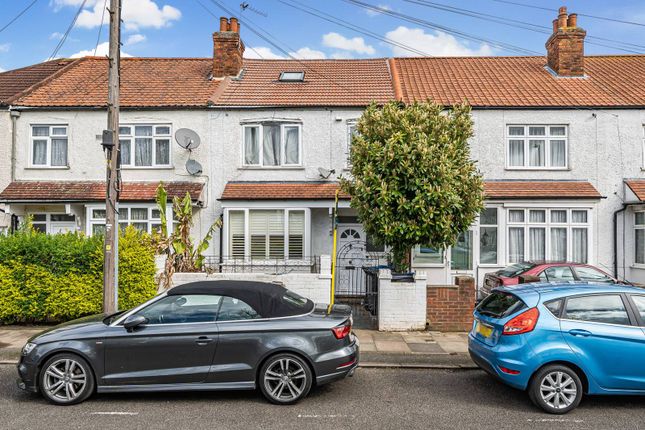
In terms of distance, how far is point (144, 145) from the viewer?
604 inches

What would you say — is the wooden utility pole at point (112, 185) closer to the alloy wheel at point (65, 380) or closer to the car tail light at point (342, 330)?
the alloy wheel at point (65, 380)

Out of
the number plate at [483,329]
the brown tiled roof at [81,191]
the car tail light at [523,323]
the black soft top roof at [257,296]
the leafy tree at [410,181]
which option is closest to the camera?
the car tail light at [523,323]

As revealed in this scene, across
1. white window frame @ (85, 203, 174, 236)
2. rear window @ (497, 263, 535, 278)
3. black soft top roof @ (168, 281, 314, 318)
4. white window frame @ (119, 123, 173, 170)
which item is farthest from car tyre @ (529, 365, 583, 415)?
white window frame @ (119, 123, 173, 170)

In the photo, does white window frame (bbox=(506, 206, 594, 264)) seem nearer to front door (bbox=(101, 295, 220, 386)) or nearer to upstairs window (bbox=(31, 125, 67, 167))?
front door (bbox=(101, 295, 220, 386))

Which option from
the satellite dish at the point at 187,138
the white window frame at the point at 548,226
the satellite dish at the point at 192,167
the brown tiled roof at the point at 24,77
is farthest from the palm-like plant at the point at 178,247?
the white window frame at the point at 548,226

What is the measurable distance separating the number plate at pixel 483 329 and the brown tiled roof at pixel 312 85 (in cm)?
954

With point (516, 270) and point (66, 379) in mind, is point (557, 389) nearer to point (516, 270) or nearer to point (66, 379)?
point (66, 379)

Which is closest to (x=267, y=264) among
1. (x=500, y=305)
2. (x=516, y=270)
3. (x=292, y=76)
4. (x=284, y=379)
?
(x=516, y=270)

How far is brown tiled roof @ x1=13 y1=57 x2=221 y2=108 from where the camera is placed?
15414 millimetres

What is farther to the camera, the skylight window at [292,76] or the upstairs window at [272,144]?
the skylight window at [292,76]

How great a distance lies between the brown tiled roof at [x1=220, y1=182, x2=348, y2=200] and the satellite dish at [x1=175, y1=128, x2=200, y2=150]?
1547 mm

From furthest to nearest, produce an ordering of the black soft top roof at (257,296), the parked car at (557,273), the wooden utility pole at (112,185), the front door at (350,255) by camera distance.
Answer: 1. the front door at (350,255)
2. the parked car at (557,273)
3. the wooden utility pole at (112,185)
4. the black soft top roof at (257,296)

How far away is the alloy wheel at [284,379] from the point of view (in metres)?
6.23

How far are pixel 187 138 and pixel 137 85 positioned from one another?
11.4 feet
